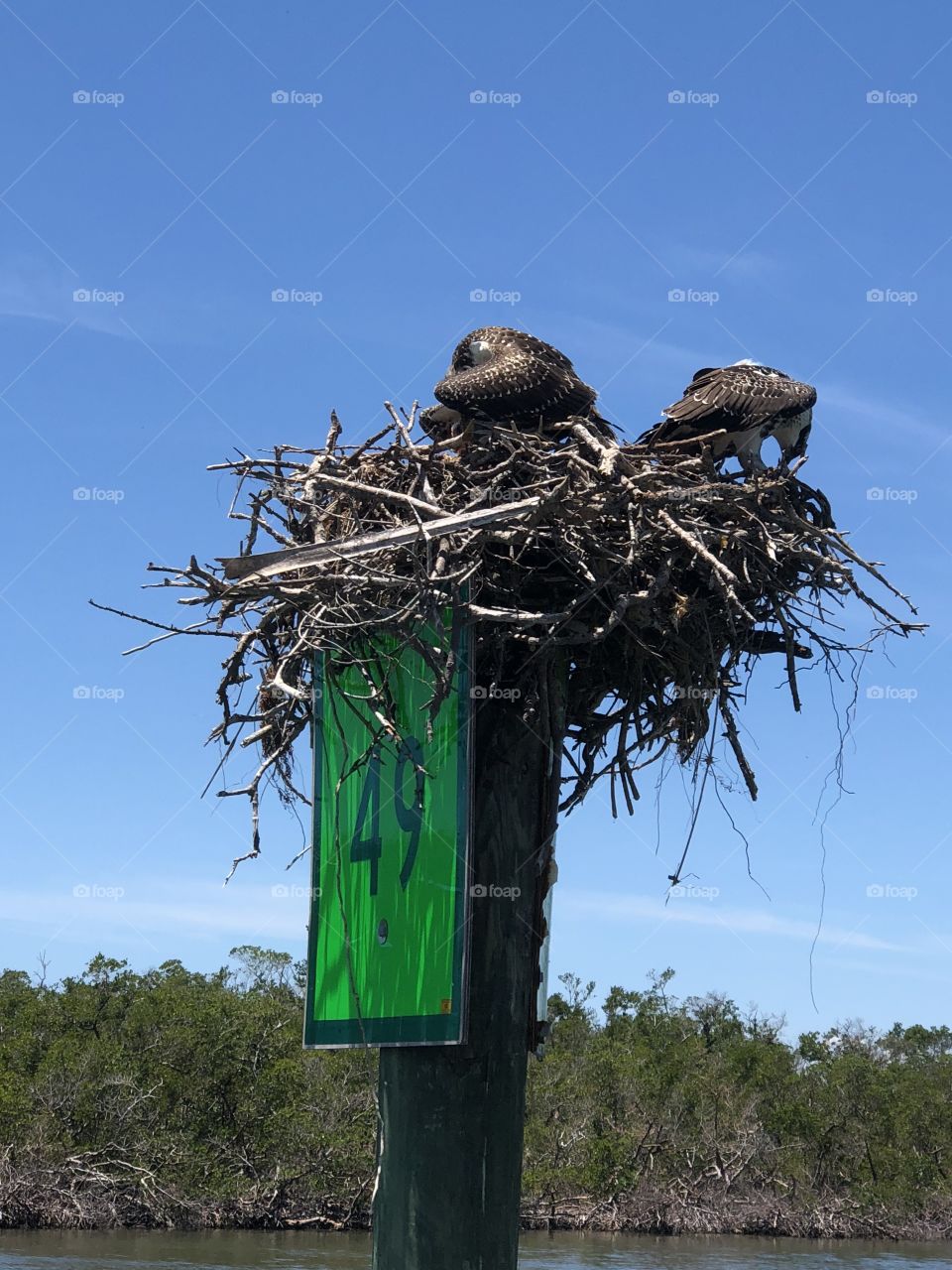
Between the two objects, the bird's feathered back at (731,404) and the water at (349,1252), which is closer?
the bird's feathered back at (731,404)

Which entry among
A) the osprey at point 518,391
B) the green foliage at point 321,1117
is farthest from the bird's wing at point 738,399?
the green foliage at point 321,1117

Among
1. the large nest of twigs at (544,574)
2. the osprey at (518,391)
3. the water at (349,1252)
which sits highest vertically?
the osprey at (518,391)

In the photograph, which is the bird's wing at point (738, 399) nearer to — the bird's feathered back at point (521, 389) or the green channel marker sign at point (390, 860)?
the bird's feathered back at point (521, 389)

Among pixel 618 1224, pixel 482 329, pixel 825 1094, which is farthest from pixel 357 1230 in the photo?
pixel 482 329

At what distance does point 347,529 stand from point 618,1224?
32961mm

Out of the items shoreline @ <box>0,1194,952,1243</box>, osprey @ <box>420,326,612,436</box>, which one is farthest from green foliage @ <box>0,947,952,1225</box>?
osprey @ <box>420,326,612,436</box>

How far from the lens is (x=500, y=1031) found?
6.06 metres

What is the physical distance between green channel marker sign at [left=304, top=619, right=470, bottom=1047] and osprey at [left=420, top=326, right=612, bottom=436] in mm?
1862

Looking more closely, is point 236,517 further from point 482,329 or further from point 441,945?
point 441,945

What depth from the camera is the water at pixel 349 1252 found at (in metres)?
26.3

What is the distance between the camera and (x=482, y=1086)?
19.7 feet

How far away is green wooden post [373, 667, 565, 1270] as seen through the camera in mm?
5910

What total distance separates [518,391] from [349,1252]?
83.2 feet

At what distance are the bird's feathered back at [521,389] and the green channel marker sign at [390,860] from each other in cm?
186
